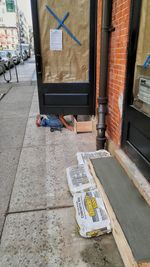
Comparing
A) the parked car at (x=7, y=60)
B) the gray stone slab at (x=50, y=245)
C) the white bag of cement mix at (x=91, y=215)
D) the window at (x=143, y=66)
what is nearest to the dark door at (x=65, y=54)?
the window at (x=143, y=66)

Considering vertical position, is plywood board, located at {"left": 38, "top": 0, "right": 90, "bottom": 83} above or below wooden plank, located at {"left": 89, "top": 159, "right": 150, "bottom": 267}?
above

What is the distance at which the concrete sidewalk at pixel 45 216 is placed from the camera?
1475 millimetres

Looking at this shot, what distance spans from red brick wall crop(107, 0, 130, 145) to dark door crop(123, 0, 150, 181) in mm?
140

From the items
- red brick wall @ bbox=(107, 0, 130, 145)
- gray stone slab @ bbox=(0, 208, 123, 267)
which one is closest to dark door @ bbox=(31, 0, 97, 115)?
red brick wall @ bbox=(107, 0, 130, 145)

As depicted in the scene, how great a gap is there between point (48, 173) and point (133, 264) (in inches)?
58.3

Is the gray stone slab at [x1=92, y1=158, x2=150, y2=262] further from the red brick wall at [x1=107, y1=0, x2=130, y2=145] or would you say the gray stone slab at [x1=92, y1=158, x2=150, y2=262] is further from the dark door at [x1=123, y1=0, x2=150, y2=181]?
the red brick wall at [x1=107, y1=0, x2=130, y2=145]

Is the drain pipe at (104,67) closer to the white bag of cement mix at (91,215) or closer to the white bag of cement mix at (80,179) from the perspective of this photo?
the white bag of cement mix at (80,179)

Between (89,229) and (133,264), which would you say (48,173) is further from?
(133,264)

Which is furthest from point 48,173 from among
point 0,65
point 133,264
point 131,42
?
point 0,65

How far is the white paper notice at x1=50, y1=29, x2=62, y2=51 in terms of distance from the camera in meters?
2.89

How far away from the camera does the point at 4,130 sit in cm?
392

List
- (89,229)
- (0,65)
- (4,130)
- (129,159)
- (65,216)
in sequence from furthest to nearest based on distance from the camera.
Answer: (0,65)
(4,130)
(129,159)
(65,216)
(89,229)

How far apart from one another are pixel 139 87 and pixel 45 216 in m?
1.50

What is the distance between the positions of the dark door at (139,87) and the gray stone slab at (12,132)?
6.36ft
